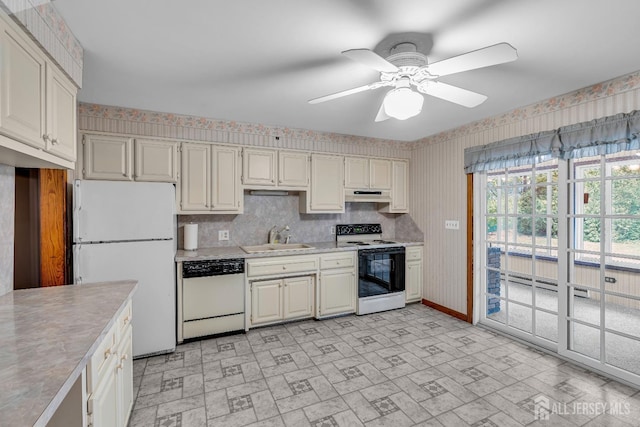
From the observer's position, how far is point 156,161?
3.12 meters

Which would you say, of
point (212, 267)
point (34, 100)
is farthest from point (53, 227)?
point (34, 100)

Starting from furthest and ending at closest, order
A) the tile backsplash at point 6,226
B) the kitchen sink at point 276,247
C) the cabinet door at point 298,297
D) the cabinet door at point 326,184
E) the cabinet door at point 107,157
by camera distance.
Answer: the cabinet door at point 326,184
the kitchen sink at point 276,247
the cabinet door at point 298,297
the cabinet door at point 107,157
the tile backsplash at point 6,226

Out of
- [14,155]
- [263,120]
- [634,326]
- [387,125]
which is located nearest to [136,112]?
[263,120]

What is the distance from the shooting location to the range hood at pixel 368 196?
419 cm

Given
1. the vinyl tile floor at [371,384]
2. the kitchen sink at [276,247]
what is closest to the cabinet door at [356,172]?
the kitchen sink at [276,247]

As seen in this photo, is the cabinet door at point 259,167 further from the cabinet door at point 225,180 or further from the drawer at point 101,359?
the drawer at point 101,359

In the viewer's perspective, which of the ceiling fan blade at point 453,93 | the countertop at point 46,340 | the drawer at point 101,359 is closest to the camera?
the countertop at point 46,340

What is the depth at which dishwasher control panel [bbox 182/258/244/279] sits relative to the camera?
9.78 ft

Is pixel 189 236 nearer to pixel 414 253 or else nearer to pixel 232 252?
pixel 232 252

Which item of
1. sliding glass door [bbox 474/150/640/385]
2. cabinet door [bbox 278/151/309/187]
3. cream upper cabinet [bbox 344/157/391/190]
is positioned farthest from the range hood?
sliding glass door [bbox 474/150/640/385]

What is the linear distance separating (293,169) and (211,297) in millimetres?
1792

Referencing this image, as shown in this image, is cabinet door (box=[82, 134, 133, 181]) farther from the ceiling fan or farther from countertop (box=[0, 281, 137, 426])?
the ceiling fan

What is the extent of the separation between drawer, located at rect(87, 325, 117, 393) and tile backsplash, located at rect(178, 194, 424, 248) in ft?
6.94

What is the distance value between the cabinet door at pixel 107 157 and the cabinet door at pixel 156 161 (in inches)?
3.2
